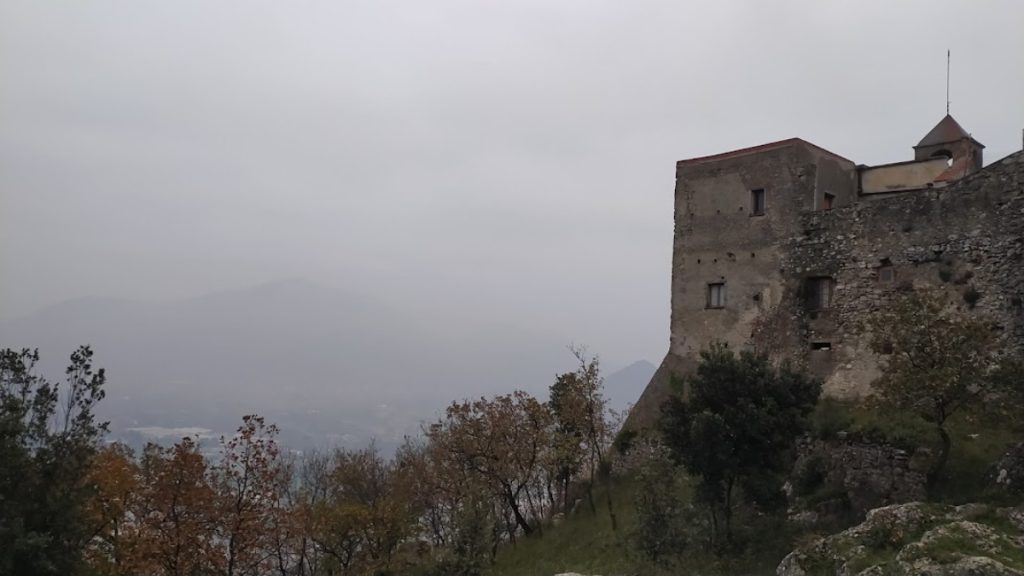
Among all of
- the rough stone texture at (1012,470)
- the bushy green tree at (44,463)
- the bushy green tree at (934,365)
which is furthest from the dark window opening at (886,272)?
the bushy green tree at (44,463)

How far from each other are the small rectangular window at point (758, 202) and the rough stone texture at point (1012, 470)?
1231cm

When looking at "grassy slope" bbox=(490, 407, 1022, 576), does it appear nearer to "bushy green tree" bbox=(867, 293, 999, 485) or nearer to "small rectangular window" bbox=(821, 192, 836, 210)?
"bushy green tree" bbox=(867, 293, 999, 485)

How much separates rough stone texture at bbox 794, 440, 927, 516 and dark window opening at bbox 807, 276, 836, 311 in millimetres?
6192

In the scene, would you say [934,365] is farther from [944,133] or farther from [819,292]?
[944,133]

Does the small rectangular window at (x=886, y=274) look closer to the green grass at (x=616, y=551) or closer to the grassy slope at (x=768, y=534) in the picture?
the grassy slope at (x=768, y=534)

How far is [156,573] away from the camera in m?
23.9

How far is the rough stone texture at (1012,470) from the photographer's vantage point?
1820 centimetres

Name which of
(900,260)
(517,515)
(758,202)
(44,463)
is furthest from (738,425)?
(44,463)

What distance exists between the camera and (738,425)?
20.5 metres

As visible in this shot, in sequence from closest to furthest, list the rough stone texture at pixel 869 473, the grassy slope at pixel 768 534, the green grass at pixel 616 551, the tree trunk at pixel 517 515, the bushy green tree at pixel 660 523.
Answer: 1. the grassy slope at pixel 768 534
2. the green grass at pixel 616 551
3. the bushy green tree at pixel 660 523
4. the rough stone texture at pixel 869 473
5. the tree trunk at pixel 517 515

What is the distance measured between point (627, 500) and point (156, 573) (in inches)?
613

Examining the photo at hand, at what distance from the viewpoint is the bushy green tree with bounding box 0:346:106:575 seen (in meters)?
16.2

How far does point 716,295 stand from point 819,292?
3.78 metres

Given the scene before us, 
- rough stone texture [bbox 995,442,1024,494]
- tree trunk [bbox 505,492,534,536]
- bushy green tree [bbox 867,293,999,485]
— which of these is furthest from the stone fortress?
tree trunk [bbox 505,492,534,536]
